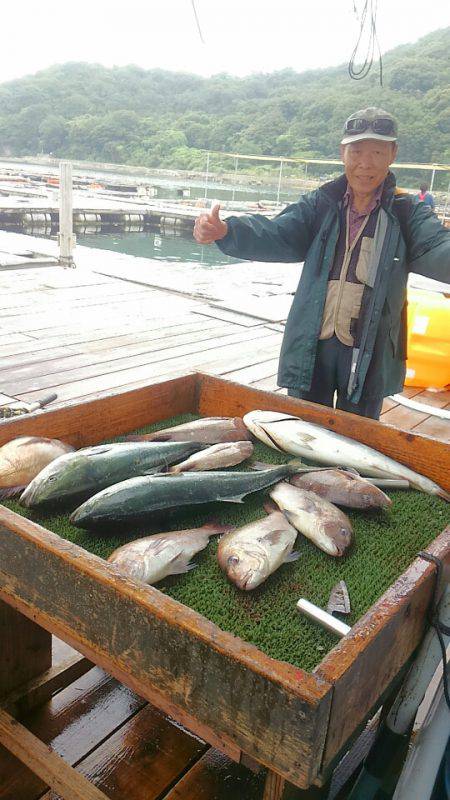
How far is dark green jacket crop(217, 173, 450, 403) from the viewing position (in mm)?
2926

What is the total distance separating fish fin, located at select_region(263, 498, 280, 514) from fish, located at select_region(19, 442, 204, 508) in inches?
14.6

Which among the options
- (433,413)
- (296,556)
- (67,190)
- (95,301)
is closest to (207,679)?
(296,556)

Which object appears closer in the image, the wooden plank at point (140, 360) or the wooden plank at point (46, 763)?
the wooden plank at point (46, 763)

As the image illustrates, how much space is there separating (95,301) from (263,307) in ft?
7.84

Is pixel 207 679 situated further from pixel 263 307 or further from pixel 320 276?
pixel 263 307

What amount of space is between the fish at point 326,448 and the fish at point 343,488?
135mm

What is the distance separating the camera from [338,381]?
10.4 ft

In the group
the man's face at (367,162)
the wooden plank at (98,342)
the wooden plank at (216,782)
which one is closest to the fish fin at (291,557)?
the wooden plank at (216,782)

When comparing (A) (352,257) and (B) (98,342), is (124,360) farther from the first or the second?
(A) (352,257)

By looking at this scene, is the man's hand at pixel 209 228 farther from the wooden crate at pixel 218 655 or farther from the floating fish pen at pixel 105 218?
the floating fish pen at pixel 105 218

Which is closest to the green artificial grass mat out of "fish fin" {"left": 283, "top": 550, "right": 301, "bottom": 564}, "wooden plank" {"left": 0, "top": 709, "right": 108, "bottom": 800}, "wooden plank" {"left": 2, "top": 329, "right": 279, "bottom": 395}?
A: "fish fin" {"left": 283, "top": 550, "right": 301, "bottom": 564}

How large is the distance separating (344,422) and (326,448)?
254 mm

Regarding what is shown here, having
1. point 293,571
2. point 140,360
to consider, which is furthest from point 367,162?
point 140,360

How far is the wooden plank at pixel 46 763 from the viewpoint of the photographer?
1.69m
